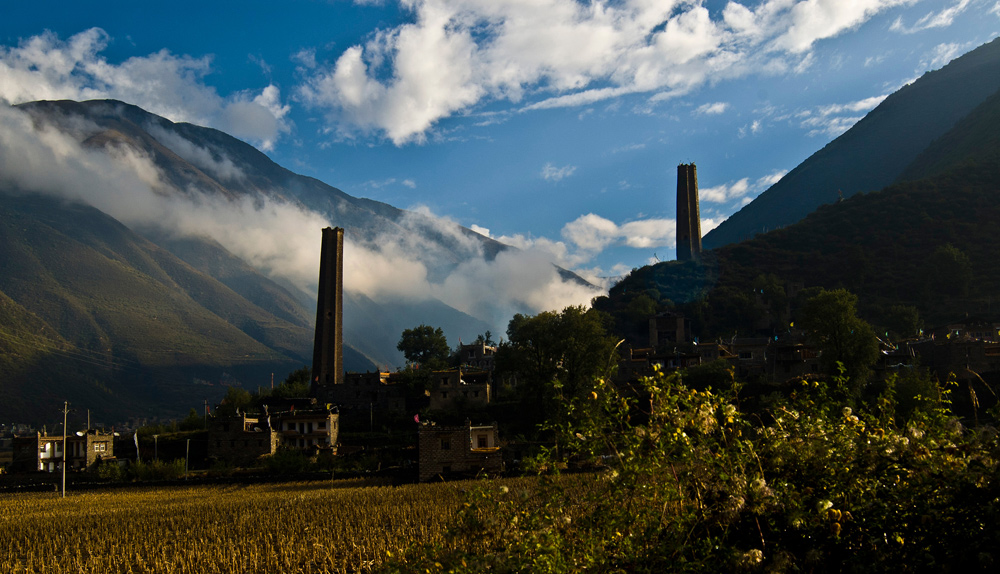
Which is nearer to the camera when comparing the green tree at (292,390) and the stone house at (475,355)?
the green tree at (292,390)

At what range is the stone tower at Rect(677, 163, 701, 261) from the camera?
159 meters

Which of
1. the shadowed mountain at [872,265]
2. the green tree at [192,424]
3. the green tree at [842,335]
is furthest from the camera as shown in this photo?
the shadowed mountain at [872,265]

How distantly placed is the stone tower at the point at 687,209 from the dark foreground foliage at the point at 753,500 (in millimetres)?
150836

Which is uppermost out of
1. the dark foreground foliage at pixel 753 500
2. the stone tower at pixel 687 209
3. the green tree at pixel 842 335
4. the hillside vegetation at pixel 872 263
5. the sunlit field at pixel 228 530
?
the stone tower at pixel 687 209

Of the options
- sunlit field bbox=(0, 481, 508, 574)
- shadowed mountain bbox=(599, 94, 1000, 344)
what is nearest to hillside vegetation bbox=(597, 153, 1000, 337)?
shadowed mountain bbox=(599, 94, 1000, 344)

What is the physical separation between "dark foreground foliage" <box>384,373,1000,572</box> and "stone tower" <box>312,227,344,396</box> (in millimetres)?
88192

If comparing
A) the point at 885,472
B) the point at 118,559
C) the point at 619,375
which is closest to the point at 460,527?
the point at 885,472

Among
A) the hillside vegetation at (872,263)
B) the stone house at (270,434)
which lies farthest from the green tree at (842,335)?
the stone house at (270,434)

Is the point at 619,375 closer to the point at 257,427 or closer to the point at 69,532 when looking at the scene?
the point at 257,427

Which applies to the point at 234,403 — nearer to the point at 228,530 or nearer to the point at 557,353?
the point at 557,353

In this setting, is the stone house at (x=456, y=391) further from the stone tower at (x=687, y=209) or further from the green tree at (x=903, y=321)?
the stone tower at (x=687, y=209)

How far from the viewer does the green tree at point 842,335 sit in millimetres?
63109

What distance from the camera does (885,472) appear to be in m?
10.8

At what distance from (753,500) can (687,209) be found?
156 meters
